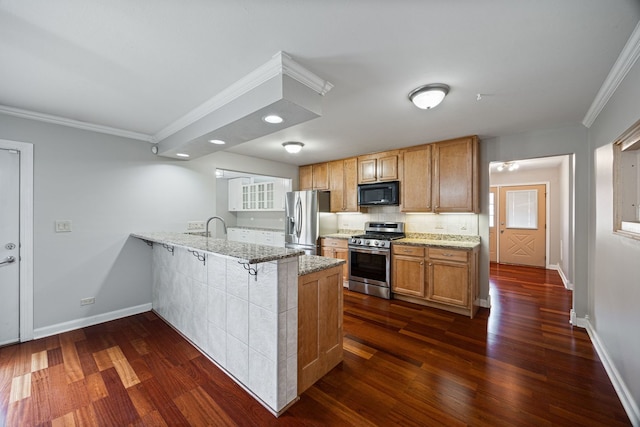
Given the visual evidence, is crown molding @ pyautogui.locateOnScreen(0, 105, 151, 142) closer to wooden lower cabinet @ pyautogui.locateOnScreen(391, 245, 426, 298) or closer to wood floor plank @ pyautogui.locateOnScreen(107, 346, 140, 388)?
wood floor plank @ pyautogui.locateOnScreen(107, 346, 140, 388)

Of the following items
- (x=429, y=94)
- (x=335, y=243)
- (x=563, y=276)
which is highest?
(x=429, y=94)

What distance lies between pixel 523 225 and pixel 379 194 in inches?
178

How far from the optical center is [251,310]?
187cm

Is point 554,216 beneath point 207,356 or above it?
above

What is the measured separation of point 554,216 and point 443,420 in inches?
250

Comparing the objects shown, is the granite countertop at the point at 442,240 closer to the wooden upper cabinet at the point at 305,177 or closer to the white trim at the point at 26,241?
the wooden upper cabinet at the point at 305,177

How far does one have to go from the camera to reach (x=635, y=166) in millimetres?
1856

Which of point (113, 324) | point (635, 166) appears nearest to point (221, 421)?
point (113, 324)

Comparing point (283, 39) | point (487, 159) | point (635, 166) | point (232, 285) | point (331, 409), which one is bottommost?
point (331, 409)

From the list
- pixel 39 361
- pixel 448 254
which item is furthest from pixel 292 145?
pixel 39 361

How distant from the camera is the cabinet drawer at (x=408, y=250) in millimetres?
3675

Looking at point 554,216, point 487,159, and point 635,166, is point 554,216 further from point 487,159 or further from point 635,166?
point 635,166

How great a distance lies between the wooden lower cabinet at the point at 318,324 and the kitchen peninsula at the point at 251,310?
0.13ft

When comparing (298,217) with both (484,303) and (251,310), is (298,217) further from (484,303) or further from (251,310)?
(484,303)
